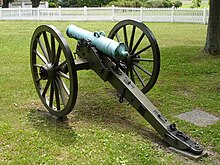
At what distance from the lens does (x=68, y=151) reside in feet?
12.2

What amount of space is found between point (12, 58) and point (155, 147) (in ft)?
20.9

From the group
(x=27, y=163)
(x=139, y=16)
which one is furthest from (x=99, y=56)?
(x=139, y=16)

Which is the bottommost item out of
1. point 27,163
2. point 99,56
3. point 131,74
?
point 27,163

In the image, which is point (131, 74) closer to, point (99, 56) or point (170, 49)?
point (99, 56)

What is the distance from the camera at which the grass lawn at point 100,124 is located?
364 centimetres

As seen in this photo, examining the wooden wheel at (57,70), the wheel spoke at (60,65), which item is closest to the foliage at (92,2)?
the wooden wheel at (57,70)

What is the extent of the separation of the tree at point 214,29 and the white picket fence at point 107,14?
10994 mm

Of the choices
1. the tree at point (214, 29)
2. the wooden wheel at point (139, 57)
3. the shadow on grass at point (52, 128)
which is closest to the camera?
the shadow on grass at point (52, 128)

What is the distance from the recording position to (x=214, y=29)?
9352mm

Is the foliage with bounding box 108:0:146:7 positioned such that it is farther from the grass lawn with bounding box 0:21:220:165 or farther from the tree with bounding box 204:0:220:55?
the grass lawn with bounding box 0:21:220:165

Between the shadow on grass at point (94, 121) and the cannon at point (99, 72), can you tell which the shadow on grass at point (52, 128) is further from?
the cannon at point (99, 72)

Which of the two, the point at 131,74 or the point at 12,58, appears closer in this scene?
the point at 131,74

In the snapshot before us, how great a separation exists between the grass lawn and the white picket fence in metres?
13.3

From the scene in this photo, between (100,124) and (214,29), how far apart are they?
19.6ft
